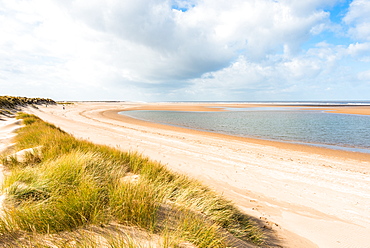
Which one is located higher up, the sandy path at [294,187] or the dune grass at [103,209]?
the dune grass at [103,209]

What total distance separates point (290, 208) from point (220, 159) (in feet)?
15.8

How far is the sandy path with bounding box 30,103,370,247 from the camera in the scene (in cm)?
448

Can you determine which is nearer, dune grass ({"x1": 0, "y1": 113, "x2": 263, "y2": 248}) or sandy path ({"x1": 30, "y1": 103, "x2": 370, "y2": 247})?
dune grass ({"x1": 0, "y1": 113, "x2": 263, "y2": 248})

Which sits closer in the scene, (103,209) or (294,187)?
(103,209)

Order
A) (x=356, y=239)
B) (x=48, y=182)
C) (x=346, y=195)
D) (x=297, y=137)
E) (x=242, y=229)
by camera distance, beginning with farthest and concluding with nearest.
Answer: (x=297, y=137), (x=346, y=195), (x=356, y=239), (x=242, y=229), (x=48, y=182)

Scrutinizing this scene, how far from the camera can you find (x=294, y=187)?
22.7ft

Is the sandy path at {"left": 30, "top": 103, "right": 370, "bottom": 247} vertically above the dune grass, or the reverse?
the dune grass

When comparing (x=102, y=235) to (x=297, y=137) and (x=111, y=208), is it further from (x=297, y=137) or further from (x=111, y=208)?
(x=297, y=137)

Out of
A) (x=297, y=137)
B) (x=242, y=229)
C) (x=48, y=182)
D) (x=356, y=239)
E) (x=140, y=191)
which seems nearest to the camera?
(x=140, y=191)

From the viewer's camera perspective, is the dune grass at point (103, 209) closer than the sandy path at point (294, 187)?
Yes

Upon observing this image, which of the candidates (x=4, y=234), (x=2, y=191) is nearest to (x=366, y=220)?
(x=4, y=234)

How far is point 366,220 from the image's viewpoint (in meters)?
4.98

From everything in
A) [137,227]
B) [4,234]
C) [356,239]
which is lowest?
[356,239]

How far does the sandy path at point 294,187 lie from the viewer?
448cm
